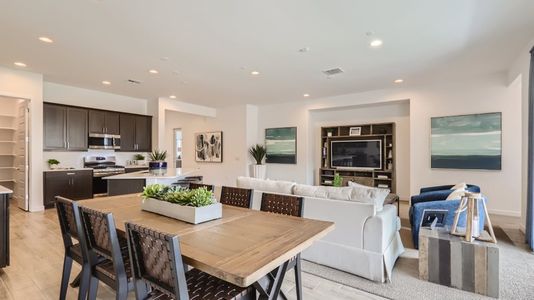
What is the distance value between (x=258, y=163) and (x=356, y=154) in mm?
2937

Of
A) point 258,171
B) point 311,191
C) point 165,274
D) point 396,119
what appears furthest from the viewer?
point 258,171

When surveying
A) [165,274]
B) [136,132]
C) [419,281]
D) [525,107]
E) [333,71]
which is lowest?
[419,281]

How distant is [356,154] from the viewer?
23.6ft

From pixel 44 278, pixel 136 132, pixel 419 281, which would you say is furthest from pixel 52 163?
pixel 419 281

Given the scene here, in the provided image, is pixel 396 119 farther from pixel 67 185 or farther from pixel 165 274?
pixel 67 185

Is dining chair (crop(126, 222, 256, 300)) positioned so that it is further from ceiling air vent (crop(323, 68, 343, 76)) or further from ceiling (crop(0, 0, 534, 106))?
ceiling air vent (crop(323, 68, 343, 76))

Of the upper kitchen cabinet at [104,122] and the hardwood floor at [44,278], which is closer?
the hardwood floor at [44,278]

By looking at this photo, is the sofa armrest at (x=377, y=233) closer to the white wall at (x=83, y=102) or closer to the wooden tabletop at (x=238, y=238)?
the wooden tabletop at (x=238, y=238)

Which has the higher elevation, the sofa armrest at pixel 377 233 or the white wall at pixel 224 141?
the white wall at pixel 224 141

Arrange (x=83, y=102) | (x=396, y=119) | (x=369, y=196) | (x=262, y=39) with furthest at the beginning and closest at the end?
(x=396, y=119), (x=83, y=102), (x=262, y=39), (x=369, y=196)

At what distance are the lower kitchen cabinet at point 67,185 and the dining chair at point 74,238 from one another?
4265mm

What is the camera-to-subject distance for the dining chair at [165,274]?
1180 millimetres

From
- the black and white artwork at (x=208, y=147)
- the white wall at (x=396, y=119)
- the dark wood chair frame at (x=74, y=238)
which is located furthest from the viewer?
the black and white artwork at (x=208, y=147)

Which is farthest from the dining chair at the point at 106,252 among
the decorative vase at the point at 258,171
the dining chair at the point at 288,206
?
the decorative vase at the point at 258,171
